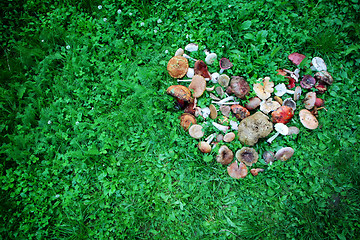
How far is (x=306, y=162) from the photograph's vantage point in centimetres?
339

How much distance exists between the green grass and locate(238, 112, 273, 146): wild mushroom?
209 mm

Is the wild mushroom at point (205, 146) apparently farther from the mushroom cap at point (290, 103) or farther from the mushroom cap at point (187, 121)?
the mushroom cap at point (290, 103)

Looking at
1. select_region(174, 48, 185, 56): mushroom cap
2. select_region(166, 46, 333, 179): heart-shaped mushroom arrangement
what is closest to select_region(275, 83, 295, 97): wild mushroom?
select_region(166, 46, 333, 179): heart-shaped mushroom arrangement

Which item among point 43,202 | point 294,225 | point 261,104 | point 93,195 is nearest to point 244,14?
point 261,104

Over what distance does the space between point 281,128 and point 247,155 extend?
669 mm

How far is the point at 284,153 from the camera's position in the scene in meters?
3.33

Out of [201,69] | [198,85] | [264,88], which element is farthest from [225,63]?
[264,88]

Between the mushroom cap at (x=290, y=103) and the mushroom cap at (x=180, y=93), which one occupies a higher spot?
the mushroom cap at (x=180, y=93)

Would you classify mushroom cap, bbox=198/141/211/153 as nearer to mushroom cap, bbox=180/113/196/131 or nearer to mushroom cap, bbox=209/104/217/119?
mushroom cap, bbox=180/113/196/131

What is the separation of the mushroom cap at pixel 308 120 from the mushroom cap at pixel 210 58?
5.40ft

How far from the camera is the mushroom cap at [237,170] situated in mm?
3281

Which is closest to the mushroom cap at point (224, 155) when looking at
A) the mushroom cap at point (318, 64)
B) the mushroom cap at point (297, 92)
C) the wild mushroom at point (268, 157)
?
the wild mushroom at point (268, 157)

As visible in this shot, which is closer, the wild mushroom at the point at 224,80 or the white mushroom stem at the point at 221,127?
the white mushroom stem at the point at 221,127

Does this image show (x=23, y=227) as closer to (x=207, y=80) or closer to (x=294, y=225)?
(x=207, y=80)
